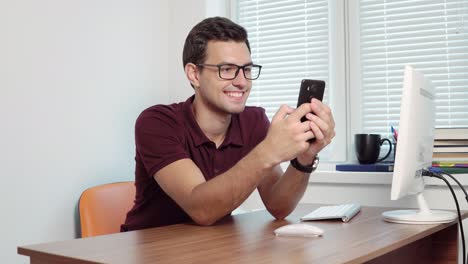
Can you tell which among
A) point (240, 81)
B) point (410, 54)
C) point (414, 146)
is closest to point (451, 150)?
point (410, 54)

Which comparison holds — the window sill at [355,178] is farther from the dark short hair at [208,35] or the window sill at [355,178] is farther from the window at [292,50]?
the dark short hair at [208,35]

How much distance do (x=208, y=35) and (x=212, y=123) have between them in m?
0.28

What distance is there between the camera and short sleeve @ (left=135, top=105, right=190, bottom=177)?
168 centimetres

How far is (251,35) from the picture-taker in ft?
10.2

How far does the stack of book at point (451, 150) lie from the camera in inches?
86.3

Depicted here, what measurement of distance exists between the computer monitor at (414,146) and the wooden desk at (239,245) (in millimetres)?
61

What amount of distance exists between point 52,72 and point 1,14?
0.30m

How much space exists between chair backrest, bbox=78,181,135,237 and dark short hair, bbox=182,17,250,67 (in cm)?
71

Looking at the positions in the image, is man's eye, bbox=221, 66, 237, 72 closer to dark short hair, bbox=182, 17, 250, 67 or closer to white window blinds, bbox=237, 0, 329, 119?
dark short hair, bbox=182, 17, 250, 67

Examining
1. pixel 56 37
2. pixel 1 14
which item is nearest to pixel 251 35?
pixel 56 37

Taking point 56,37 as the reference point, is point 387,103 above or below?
below

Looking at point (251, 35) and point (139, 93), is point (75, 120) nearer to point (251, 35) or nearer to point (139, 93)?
point (139, 93)

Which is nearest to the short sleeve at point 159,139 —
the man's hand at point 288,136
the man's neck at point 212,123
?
the man's neck at point 212,123

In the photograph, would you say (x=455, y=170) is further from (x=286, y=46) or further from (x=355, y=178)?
(x=286, y=46)
